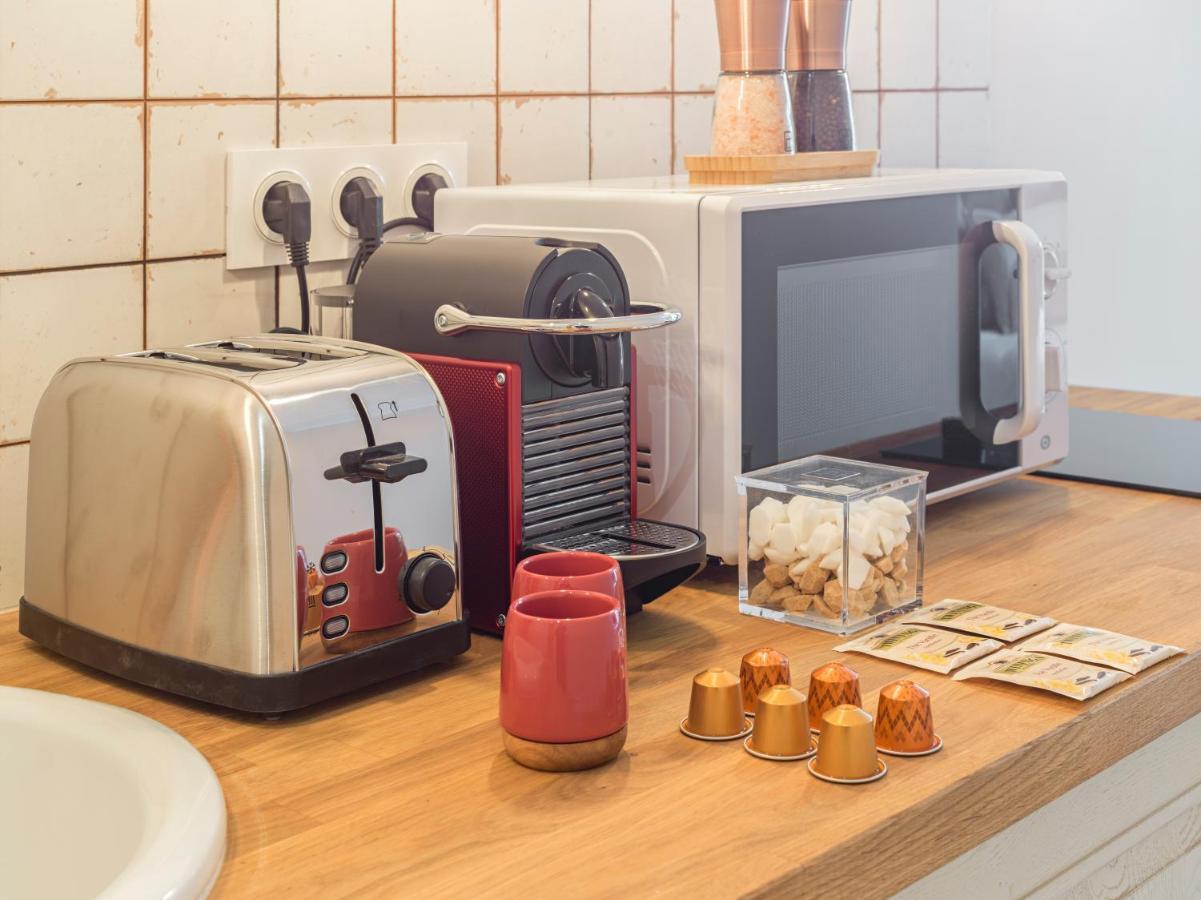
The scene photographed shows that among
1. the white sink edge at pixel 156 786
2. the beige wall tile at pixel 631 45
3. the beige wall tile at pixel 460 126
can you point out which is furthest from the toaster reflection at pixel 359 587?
the beige wall tile at pixel 631 45

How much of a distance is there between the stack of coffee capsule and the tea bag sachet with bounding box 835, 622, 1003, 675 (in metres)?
0.10

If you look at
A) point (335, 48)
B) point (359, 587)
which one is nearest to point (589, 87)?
point (335, 48)

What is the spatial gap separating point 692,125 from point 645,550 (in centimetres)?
74

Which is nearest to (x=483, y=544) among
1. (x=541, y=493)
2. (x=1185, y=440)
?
(x=541, y=493)

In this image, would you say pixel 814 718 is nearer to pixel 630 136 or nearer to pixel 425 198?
pixel 425 198

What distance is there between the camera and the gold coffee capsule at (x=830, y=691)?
0.85m

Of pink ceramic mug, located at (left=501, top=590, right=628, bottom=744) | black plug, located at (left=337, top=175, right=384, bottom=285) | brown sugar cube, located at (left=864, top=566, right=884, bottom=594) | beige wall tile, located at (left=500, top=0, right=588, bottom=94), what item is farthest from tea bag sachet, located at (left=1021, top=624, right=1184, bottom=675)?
beige wall tile, located at (left=500, top=0, right=588, bottom=94)

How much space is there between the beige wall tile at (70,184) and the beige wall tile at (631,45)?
54 centimetres

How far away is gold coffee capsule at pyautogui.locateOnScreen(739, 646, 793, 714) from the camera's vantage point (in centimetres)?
88

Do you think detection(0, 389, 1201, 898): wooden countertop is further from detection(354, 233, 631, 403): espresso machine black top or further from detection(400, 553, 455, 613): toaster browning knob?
detection(354, 233, 631, 403): espresso machine black top

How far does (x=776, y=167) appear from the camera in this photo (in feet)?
3.99

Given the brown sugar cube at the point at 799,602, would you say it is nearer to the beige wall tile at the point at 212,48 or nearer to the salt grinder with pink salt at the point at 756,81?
the salt grinder with pink salt at the point at 756,81

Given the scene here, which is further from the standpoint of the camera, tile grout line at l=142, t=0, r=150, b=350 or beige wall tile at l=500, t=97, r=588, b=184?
beige wall tile at l=500, t=97, r=588, b=184

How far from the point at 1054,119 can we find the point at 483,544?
4.20 ft
